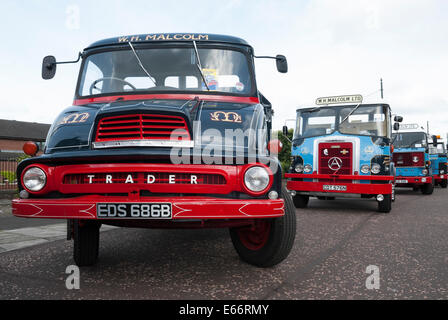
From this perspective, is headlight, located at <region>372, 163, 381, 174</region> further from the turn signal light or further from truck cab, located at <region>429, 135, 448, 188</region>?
truck cab, located at <region>429, 135, 448, 188</region>

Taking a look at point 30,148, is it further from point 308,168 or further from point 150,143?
point 308,168

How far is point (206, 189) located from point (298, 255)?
1.69m

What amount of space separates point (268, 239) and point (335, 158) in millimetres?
5289

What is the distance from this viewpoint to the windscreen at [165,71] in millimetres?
3893

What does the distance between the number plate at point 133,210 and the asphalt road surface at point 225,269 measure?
22.9 inches

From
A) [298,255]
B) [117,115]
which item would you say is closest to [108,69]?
[117,115]

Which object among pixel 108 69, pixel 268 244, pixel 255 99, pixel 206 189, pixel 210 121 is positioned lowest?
pixel 268 244

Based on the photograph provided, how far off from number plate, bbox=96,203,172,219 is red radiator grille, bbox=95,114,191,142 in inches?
22.0

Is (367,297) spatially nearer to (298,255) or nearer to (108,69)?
(298,255)

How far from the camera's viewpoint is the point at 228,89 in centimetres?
386

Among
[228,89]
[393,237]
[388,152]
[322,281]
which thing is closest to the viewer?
[322,281]

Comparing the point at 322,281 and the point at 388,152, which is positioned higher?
the point at 388,152

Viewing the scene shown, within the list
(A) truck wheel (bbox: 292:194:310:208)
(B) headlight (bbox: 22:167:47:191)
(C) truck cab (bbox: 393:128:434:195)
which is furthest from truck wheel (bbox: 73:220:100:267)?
(C) truck cab (bbox: 393:128:434:195)

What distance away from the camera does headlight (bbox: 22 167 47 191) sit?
9.36 ft
